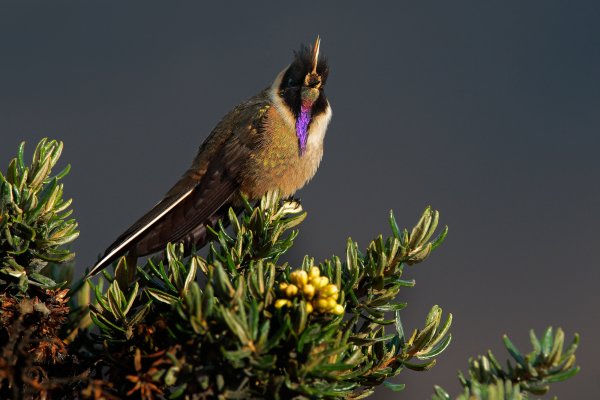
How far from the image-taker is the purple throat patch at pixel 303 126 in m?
2.56

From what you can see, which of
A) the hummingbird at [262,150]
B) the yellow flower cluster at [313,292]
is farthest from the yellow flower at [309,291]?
the hummingbird at [262,150]

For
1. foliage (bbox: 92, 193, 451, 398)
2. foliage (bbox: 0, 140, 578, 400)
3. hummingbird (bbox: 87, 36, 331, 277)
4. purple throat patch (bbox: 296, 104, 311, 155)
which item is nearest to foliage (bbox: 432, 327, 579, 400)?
foliage (bbox: 0, 140, 578, 400)

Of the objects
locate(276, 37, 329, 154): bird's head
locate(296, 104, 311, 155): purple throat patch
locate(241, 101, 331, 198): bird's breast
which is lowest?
locate(241, 101, 331, 198): bird's breast

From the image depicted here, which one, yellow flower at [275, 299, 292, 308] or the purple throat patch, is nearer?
yellow flower at [275, 299, 292, 308]

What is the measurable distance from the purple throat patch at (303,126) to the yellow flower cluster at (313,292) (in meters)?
1.60

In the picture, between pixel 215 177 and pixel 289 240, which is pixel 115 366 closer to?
pixel 289 240

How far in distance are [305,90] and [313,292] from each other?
1.70m

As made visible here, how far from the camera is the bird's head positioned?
254cm

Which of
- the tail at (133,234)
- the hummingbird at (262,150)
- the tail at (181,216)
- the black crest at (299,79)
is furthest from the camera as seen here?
the black crest at (299,79)

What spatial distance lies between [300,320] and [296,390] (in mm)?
97

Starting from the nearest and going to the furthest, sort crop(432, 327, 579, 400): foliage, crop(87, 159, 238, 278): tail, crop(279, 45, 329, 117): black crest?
crop(432, 327, 579, 400): foliage → crop(87, 159, 238, 278): tail → crop(279, 45, 329, 117): black crest

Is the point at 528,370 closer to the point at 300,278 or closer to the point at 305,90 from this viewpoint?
the point at 300,278

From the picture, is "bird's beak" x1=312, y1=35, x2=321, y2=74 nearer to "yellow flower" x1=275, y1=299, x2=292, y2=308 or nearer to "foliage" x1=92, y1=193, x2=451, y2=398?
"foliage" x1=92, y1=193, x2=451, y2=398

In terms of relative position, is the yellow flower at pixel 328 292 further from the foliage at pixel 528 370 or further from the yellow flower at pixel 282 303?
the foliage at pixel 528 370
